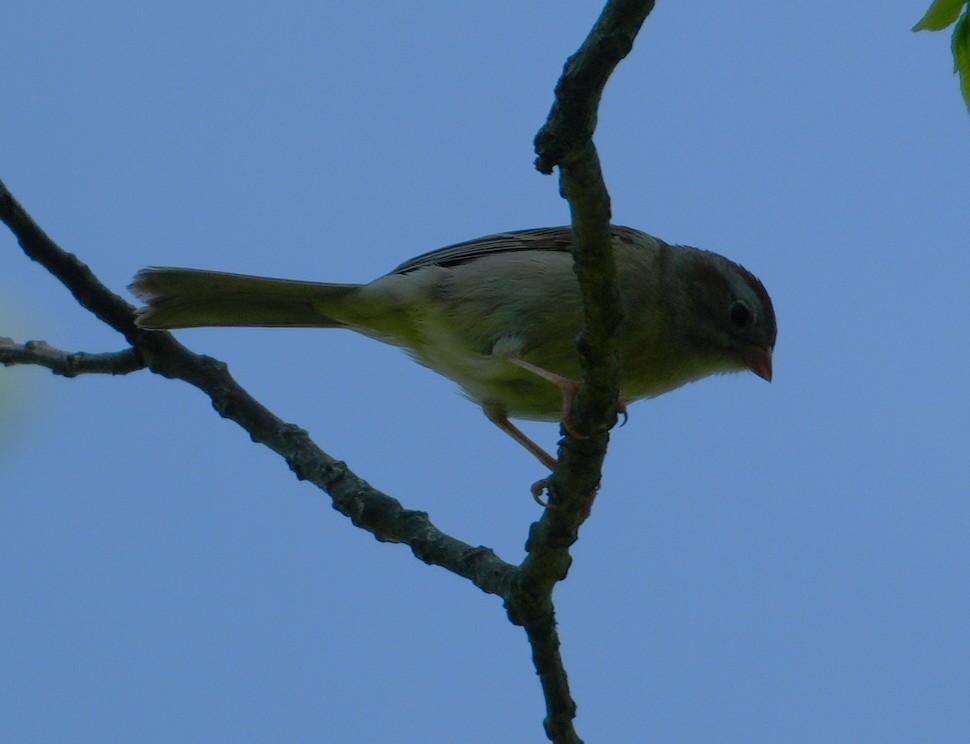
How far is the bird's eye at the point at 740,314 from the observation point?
6.25 meters

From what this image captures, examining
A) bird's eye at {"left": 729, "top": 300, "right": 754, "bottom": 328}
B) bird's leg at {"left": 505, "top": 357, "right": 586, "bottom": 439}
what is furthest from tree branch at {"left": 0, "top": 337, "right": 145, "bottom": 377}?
bird's eye at {"left": 729, "top": 300, "right": 754, "bottom": 328}

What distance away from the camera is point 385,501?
177 inches

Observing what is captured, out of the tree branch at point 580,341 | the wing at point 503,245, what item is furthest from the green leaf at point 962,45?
the wing at point 503,245

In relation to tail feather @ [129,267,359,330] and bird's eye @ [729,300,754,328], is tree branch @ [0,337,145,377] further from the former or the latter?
bird's eye @ [729,300,754,328]

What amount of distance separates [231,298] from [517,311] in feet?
5.05

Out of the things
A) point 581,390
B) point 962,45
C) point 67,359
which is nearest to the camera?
point 962,45

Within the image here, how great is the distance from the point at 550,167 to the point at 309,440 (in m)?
2.04

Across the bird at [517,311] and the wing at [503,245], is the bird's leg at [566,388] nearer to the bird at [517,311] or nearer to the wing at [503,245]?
the bird at [517,311]

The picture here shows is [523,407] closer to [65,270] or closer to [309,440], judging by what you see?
[309,440]

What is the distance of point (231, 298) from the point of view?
6180 millimetres

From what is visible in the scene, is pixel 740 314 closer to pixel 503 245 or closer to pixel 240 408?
pixel 503 245

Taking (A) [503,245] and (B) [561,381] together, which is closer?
(B) [561,381]

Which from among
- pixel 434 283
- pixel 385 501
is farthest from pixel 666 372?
pixel 385 501

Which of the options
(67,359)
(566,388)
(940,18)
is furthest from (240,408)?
(940,18)
